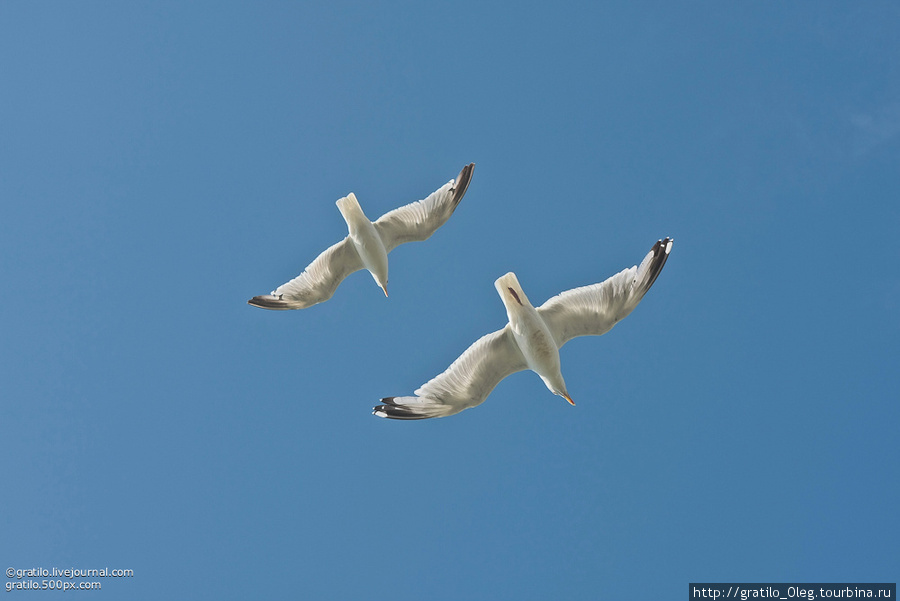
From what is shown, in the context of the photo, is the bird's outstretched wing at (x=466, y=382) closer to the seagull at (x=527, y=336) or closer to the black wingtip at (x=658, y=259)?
the seagull at (x=527, y=336)

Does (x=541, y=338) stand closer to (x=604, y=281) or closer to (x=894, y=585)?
(x=604, y=281)

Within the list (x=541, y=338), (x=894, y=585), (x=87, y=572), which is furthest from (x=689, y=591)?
(x=87, y=572)

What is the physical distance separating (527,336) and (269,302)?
→ 8304 millimetres

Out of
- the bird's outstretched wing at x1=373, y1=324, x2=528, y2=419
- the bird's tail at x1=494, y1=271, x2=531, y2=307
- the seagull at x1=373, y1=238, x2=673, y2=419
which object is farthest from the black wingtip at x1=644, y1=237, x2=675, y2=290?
the bird's outstretched wing at x1=373, y1=324, x2=528, y2=419

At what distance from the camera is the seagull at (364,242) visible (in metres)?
22.1

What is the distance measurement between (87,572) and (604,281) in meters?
14.7

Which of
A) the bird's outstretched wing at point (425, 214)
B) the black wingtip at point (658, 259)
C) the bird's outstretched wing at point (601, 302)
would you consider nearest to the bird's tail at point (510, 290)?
the bird's outstretched wing at point (601, 302)

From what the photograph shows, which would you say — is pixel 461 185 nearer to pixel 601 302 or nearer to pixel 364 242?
pixel 364 242

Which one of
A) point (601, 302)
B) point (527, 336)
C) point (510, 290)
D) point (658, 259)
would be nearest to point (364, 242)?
point (510, 290)

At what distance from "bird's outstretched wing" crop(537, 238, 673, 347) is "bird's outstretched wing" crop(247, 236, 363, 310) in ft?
22.6

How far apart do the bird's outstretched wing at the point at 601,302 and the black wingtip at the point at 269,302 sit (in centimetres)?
806

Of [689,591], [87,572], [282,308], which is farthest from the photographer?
[689,591]

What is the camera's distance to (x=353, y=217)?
72.1 feet

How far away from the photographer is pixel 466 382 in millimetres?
18141
